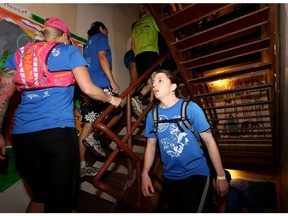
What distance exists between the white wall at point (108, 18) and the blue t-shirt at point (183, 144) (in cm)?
279

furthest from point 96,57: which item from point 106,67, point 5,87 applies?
point 5,87

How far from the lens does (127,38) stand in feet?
16.3

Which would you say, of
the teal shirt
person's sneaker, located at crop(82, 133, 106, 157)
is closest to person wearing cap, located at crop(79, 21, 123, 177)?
person's sneaker, located at crop(82, 133, 106, 157)

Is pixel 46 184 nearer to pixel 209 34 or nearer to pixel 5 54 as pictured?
pixel 5 54

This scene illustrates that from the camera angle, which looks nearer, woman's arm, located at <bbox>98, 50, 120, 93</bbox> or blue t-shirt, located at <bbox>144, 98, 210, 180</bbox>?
blue t-shirt, located at <bbox>144, 98, 210, 180</bbox>

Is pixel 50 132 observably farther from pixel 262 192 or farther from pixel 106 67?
pixel 262 192

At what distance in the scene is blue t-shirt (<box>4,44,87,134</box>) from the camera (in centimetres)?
153

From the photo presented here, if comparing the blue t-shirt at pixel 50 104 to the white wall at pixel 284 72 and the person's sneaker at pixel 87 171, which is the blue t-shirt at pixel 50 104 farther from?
the white wall at pixel 284 72

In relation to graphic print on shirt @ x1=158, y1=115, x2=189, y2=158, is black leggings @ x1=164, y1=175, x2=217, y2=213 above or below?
below

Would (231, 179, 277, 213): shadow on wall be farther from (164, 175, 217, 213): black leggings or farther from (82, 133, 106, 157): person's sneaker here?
(82, 133, 106, 157): person's sneaker

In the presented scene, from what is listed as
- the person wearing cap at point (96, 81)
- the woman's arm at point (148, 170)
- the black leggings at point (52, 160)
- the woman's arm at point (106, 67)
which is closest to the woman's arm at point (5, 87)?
the black leggings at point (52, 160)

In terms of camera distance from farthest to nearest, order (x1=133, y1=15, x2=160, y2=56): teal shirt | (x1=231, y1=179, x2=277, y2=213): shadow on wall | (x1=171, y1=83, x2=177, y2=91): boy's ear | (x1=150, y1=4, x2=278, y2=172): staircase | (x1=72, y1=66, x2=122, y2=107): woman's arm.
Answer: (x1=231, y1=179, x2=277, y2=213): shadow on wall < (x1=133, y1=15, x2=160, y2=56): teal shirt < (x1=150, y1=4, x2=278, y2=172): staircase < (x1=171, y1=83, x2=177, y2=91): boy's ear < (x1=72, y1=66, x2=122, y2=107): woman's arm

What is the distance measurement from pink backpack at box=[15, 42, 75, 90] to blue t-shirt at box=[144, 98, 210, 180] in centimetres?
99

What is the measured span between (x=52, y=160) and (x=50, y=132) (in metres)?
0.21
